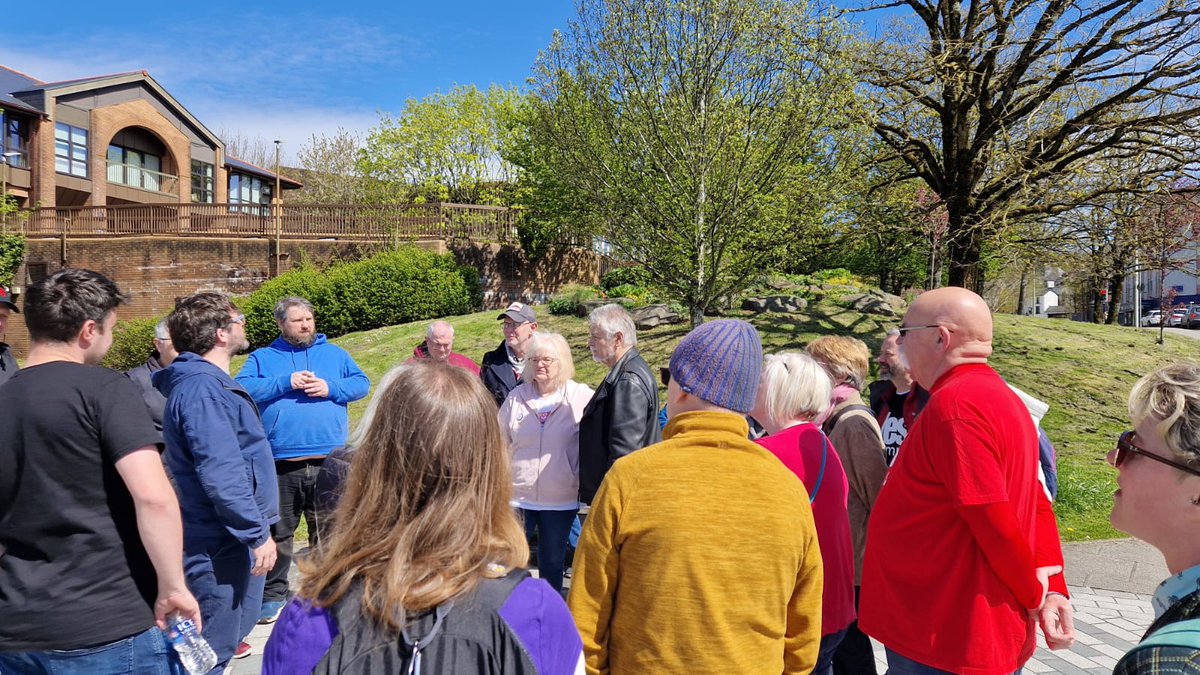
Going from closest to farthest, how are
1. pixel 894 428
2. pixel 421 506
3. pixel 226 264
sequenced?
1. pixel 421 506
2. pixel 894 428
3. pixel 226 264

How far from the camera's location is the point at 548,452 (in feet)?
15.3

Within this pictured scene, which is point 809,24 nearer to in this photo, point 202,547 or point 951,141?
point 951,141

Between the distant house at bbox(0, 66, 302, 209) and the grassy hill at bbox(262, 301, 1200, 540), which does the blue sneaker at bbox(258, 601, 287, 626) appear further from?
the distant house at bbox(0, 66, 302, 209)

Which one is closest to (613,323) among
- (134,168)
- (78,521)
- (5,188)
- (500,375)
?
(500,375)

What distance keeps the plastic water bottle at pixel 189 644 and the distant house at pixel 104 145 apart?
29.0 meters

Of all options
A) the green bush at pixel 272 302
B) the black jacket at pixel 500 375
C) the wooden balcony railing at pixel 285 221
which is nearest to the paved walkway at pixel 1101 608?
the black jacket at pixel 500 375

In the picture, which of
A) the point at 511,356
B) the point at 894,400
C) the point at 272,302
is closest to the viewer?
the point at 894,400

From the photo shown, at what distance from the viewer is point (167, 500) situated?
249 centimetres

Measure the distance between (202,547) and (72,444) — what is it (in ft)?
3.45

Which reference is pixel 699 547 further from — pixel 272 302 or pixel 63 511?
pixel 272 302

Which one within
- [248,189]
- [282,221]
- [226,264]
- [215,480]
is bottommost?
[215,480]

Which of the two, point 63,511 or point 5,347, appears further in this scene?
point 5,347

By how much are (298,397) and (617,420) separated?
2.39m

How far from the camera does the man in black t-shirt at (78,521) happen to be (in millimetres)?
2355
